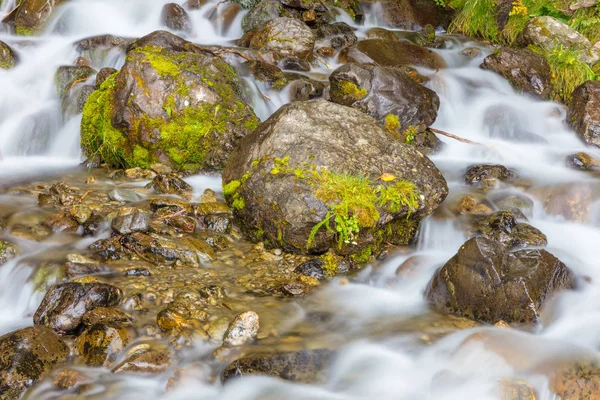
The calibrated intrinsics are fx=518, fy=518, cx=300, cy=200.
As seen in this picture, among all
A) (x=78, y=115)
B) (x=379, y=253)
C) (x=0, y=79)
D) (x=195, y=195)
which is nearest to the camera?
(x=379, y=253)

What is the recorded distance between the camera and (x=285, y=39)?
10.4 meters

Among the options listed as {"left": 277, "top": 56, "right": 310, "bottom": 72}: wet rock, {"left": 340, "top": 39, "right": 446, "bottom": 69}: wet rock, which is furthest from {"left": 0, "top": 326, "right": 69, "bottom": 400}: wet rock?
{"left": 340, "top": 39, "right": 446, "bottom": 69}: wet rock

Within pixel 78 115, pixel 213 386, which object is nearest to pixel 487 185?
pixel 213 386

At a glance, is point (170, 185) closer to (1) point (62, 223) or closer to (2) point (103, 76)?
(1) point (62, 223)

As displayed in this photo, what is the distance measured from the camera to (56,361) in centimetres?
351

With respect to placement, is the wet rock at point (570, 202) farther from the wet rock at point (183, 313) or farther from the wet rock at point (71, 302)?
the wet rock at point (71, 302)

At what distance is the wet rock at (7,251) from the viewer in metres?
4.70

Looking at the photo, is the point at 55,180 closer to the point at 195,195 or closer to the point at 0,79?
the point at 195,195

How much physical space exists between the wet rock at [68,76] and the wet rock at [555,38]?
8.90m

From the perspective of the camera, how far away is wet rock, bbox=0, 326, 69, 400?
328cm

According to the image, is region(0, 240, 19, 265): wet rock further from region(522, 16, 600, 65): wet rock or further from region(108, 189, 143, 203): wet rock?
region(522, 16, 600, 65): wet rock

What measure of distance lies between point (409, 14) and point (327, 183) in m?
10.4

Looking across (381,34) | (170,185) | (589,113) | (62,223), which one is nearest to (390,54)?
(381,34)

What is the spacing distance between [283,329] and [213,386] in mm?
748
